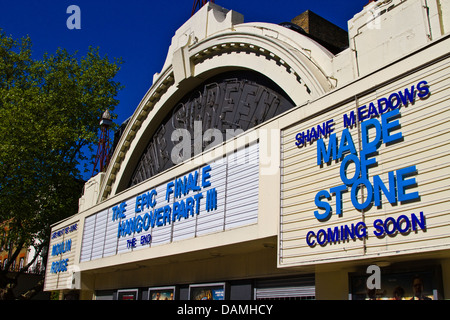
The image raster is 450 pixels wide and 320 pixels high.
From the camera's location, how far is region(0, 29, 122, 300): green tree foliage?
993 inches

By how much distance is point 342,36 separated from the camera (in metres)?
18.8

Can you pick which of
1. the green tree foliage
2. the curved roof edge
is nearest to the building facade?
the curved roof edge

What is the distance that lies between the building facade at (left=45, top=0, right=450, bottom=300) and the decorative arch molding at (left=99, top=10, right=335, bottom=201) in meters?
0.05

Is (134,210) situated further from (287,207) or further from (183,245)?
(287,207)

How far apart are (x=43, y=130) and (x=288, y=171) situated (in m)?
20.8

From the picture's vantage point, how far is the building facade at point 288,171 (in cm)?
707

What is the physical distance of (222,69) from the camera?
1498 centimetres

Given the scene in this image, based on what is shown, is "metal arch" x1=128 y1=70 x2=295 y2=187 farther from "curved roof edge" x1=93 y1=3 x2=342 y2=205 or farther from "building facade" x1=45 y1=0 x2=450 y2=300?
"curved roof edge" x1=93 y1=3 x2=342 y2=205

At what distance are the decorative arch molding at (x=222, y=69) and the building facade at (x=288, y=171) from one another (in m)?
0.05

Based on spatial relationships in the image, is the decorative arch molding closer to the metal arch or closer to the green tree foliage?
the metal arch

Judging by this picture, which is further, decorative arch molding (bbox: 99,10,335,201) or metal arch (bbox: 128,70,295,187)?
metal arch (bbox: 128,70,295,187)

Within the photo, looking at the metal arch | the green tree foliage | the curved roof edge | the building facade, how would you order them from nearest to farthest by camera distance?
the building facade < the curved roof edge < the metal arch < the green tree foliage

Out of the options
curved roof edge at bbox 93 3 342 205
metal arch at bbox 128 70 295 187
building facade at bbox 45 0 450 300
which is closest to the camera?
building facade at bbox 45 0 450 300

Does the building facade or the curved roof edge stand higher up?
the curved roof edge
